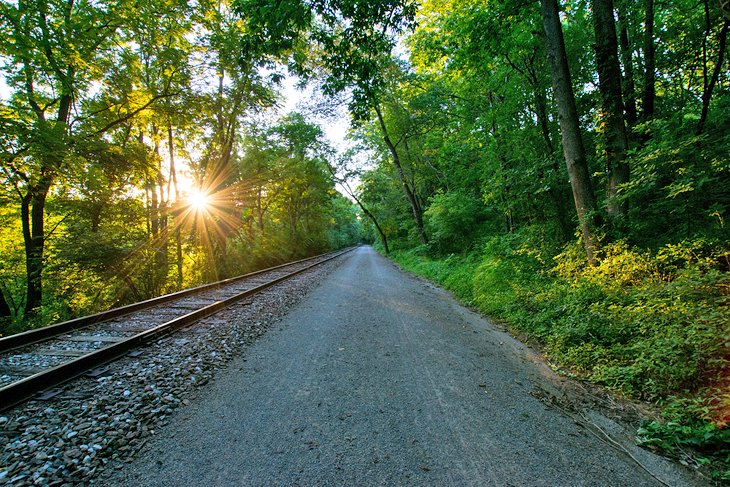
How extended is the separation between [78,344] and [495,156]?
1172 cm

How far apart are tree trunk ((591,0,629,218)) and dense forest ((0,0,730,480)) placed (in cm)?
4

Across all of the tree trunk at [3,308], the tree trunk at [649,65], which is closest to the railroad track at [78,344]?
the tree trunk at [3,308]

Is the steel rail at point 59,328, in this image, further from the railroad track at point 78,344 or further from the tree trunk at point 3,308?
the tree trunk at point 3,308

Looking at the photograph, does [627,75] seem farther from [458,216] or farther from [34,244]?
[34,244]

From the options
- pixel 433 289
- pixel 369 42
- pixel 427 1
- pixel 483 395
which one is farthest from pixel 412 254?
pixel 483 395

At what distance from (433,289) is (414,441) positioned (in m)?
7.75

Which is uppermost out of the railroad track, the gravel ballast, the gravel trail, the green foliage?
the green foliage

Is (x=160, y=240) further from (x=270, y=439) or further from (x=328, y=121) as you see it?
(x=328, y=121)

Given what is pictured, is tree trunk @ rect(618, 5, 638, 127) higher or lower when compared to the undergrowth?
higher

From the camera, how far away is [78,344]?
4387mm

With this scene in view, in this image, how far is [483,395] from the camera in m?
3.01

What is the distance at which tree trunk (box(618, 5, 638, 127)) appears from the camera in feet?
20.5

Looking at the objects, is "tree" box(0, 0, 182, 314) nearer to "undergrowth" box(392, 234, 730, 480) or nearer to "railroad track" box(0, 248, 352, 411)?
"railroad track" box(0, 248, 352, 411)

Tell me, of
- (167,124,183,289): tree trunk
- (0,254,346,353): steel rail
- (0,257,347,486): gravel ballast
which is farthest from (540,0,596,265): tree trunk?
(167,124,183,289): tree trunk
